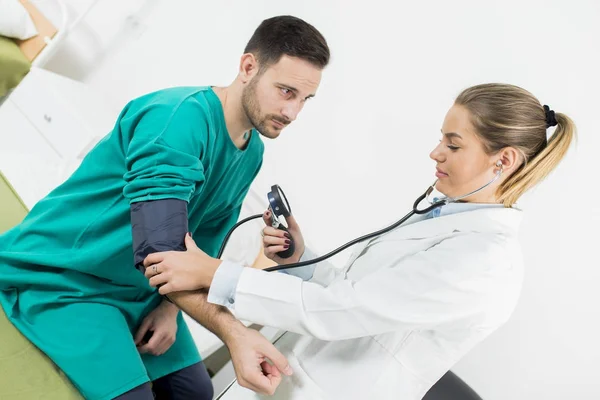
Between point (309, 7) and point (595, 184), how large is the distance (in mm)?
1245

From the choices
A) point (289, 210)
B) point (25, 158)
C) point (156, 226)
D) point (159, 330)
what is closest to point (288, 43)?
point (289, 210)

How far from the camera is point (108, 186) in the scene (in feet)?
3.35

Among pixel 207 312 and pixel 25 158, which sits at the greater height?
pixel 207 312

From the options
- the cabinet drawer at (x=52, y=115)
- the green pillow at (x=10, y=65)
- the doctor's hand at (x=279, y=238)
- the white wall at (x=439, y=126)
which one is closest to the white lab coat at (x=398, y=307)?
A: the doctor's hand at (x=279, y=238)

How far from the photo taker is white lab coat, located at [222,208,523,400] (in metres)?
0.80

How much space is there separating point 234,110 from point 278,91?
113mm

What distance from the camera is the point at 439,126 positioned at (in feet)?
5.47

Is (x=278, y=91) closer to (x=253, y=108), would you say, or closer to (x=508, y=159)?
(x=253, y=108)

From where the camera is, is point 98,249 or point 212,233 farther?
point 212,233

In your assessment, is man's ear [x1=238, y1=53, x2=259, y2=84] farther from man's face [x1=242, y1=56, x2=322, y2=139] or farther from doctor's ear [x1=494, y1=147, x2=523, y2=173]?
doctor's ear [x1=494, y1=147, x2=523, y2=173]

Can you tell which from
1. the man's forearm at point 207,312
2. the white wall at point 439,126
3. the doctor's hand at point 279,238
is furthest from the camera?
the white wall at point 439,126

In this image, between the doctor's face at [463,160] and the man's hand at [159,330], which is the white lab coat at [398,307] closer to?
the doctor's face at [463,160]

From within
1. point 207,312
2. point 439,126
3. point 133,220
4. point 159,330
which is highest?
point 439,126

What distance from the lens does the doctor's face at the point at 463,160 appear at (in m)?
0.95
